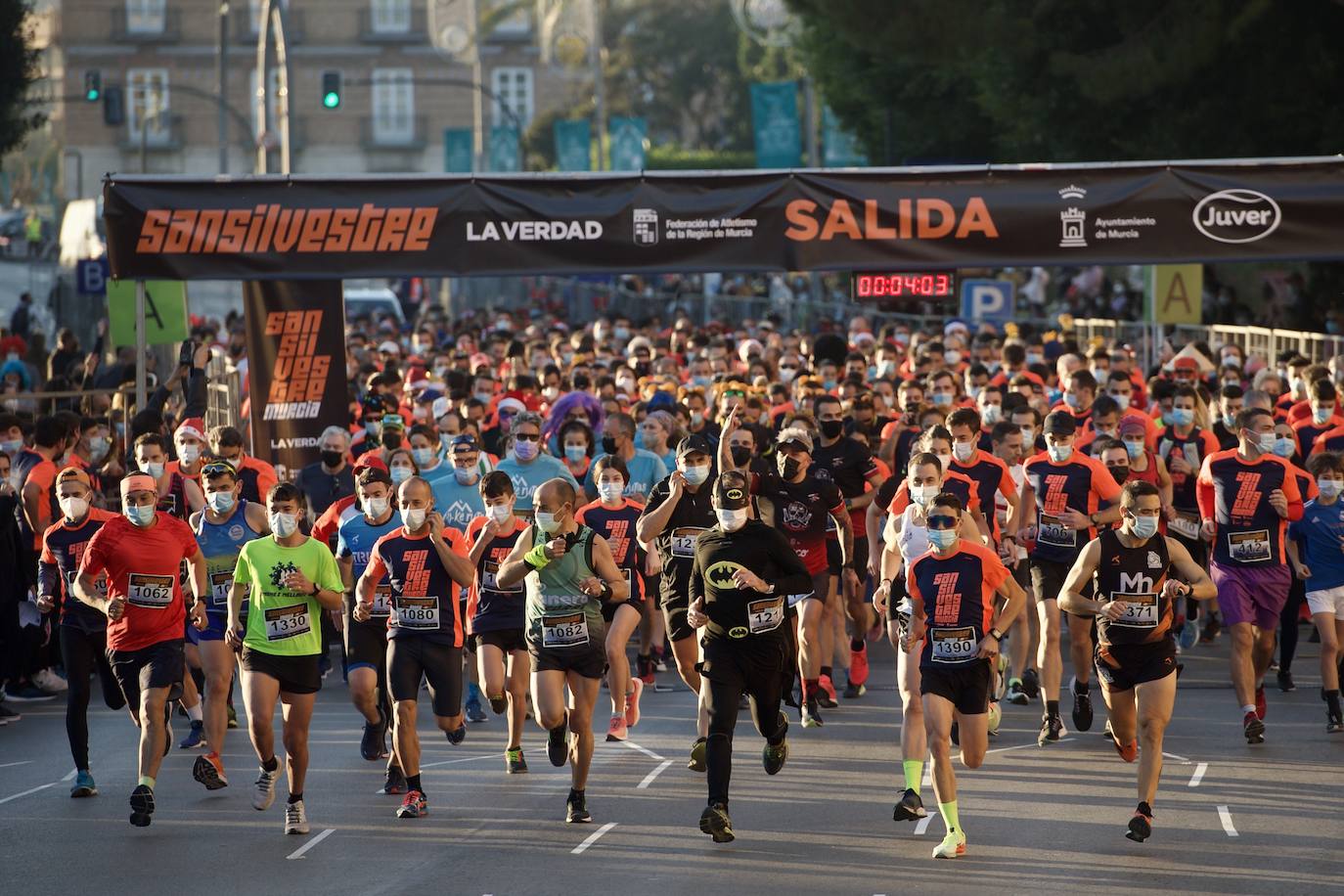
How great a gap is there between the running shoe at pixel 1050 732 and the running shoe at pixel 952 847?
116 inches

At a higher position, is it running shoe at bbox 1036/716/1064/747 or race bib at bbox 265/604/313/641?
race bib at bbox 265/604/313/641

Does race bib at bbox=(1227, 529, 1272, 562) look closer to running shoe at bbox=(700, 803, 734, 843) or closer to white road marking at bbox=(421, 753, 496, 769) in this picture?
running shoe at bbox=(700, 803, 734, 843)

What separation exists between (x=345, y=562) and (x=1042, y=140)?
2323 centimetres

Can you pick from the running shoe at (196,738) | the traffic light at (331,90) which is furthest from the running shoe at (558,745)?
the traffic light at (331,90)

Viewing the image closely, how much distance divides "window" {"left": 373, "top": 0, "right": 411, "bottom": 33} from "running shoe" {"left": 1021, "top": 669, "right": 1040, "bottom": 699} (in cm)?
7608

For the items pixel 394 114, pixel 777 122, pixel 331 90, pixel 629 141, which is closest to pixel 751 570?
pixel 331 90

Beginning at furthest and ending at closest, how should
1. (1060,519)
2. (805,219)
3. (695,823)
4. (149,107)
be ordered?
1. (149,107)
2. (805,219)
3. (1060,519)
4. (695,823)

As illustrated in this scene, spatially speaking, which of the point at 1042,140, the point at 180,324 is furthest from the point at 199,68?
the point at 180,324

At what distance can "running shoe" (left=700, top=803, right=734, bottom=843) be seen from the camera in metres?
10.3

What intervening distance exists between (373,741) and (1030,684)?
5.00 meters

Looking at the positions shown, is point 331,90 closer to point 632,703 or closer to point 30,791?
point 632,703

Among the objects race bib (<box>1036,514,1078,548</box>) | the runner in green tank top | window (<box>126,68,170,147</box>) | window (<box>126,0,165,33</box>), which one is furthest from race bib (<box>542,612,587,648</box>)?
window (<box>126,0,165,33</box>)

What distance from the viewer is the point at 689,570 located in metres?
12.9

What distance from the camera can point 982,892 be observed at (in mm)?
9453
